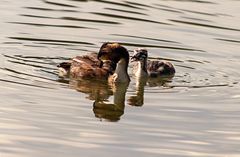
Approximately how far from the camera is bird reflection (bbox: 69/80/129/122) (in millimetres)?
11958

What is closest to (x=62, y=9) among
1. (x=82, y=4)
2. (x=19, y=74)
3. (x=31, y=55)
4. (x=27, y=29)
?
(x=82, y=4)

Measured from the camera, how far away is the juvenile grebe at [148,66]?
578 inches

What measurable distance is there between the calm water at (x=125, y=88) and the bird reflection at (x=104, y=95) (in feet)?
0.05

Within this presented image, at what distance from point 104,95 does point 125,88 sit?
0.84m

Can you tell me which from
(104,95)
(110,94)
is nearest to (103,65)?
(110,94)

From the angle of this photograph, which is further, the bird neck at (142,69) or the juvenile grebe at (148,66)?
the bird neck at (142,69)

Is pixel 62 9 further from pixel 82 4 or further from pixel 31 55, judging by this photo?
pixel 31 55

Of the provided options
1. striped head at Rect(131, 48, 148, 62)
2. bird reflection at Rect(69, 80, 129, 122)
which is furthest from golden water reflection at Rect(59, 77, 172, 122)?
striped head at Rect(131, 48, 148, 62)

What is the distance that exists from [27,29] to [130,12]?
322 cm

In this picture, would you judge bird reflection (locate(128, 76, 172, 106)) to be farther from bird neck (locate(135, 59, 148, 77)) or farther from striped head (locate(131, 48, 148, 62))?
striped head (locate(131, 48, 148, 62))

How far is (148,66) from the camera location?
15.2m

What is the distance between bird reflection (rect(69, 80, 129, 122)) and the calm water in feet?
0.05

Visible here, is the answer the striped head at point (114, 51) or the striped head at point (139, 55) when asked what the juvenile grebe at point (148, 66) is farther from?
the striped head at point (114, 51)

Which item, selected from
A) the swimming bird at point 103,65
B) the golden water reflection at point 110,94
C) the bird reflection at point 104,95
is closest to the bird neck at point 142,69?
the golden water reflection at point 110,94
